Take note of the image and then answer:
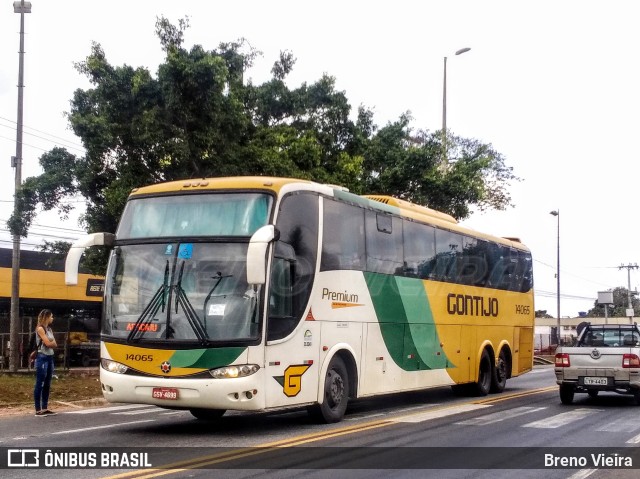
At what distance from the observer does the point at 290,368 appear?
490 inches

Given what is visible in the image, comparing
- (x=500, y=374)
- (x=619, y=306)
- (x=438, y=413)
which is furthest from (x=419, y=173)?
(x=619, y=306)

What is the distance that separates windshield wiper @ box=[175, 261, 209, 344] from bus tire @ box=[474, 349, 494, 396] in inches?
402

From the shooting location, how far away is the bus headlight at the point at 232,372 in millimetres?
11602

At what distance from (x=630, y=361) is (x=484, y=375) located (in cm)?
454

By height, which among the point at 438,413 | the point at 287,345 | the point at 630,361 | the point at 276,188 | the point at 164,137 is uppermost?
the point at 164,137

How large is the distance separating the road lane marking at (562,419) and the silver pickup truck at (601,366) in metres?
0.72

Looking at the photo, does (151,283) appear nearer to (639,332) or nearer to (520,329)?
(639,332)

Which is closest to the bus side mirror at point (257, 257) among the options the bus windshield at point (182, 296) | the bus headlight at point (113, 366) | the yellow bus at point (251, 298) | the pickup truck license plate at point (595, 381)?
the yellow bus at point (251, 298)

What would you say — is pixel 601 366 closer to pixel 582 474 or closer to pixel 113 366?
pixel 582 474

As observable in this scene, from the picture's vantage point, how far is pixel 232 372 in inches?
457

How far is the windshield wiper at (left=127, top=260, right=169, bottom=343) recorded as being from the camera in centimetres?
1201

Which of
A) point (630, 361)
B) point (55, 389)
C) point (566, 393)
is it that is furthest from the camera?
point (55, 389)

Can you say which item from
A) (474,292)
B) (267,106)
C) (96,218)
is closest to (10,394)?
(96,218)

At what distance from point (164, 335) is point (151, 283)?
803 mm
